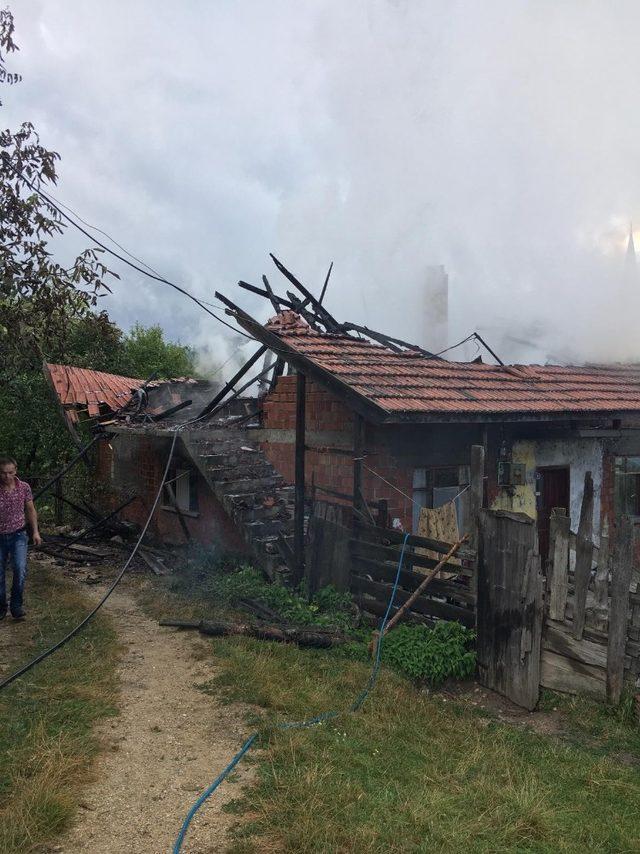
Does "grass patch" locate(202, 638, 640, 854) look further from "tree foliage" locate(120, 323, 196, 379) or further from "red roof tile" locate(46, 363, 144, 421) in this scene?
"tree foliage" locate(120, 323, 196, 379)

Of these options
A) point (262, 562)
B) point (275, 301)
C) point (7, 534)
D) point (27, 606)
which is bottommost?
point (27, 606)

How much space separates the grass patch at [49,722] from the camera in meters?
3.76

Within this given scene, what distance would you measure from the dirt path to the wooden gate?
2589mm

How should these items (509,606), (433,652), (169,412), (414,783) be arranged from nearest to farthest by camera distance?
(414,783), (509,606), (433,652), (169,412)

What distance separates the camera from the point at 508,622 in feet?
20.0

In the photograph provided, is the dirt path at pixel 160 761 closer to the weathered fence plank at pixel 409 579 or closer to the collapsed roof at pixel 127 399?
the weathered fence plank at pixel 409 579

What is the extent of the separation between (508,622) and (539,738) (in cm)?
110

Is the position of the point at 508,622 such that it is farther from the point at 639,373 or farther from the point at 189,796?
the point at 639,373

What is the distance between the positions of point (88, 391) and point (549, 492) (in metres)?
11.5

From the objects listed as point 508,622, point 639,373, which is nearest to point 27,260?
point 508,622

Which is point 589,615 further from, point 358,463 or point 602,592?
point 358,463

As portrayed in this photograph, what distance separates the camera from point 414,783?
432 centimetres

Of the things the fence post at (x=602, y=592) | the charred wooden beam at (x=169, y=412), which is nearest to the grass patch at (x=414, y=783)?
the fence post at (x=602, y=592)

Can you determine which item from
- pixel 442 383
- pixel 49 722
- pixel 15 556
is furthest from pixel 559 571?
pixel 15 556
